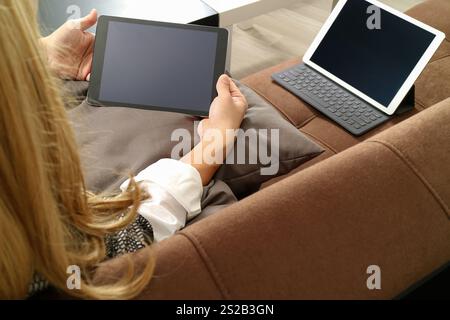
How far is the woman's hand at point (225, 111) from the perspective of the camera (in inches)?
37.9

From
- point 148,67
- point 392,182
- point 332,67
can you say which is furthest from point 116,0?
point 392,182

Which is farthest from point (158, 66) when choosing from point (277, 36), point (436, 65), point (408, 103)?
point (277, 36)

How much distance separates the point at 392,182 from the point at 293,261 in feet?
0.64

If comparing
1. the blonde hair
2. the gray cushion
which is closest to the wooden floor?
the gray cushion

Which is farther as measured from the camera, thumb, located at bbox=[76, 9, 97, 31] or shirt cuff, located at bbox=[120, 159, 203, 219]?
thumb, located at bbox=[76, 9, 97, 31]

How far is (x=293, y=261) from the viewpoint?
562 millimetres

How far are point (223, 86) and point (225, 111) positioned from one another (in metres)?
0.07

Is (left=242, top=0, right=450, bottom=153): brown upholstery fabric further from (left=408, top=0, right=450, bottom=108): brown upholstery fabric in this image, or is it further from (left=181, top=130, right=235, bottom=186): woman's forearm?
(left=181, top=130, right=235, bottom=186): woman's forearm

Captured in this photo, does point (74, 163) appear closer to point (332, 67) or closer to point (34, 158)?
point (34, 158)

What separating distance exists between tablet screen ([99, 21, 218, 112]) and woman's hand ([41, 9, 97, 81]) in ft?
0.36

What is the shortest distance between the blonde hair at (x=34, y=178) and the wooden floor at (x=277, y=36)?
1596 millimetres

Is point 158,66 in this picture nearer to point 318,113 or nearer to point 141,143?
point 141,143

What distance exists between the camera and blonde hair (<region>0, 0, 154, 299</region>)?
1.49 feet

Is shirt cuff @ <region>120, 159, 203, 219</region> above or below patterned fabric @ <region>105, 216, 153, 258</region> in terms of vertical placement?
above
